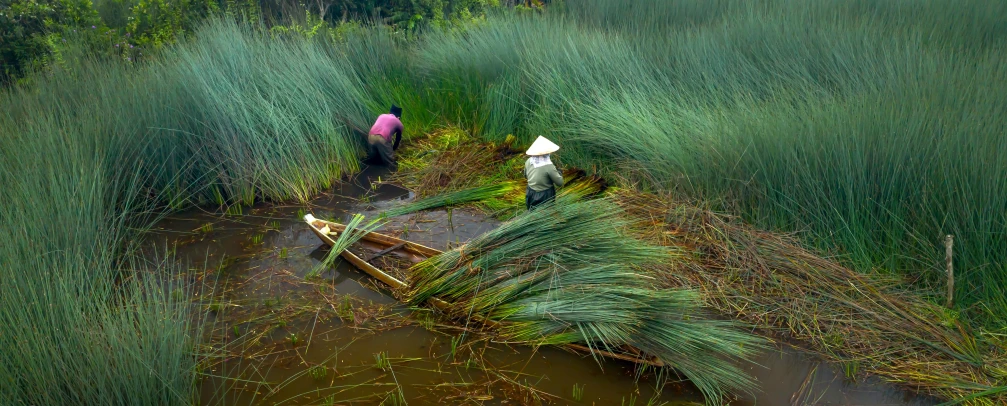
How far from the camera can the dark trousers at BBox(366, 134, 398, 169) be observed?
27.3 ft

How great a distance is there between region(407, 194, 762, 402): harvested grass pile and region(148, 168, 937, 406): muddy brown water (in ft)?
0.47

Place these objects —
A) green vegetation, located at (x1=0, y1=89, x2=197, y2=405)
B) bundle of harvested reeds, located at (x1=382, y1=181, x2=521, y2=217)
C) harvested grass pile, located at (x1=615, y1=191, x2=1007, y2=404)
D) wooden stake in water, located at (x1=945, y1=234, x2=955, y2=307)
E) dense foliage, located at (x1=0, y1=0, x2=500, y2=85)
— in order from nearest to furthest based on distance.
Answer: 1. green vegetation, located at (x1=0, y1=89, x2=197, y2=405)
2. harvested grass pile, located at (x1=615, y1=191, x2=1007, y2=404)
3. wooden stake in water, located at (x1=945, y1=234, x2=955, y2=307)
4. bundle of harvested reeds, located at (x1=382, y1=181, x2=521, y2=217)
5. dense foliage, located at (x1=0, y1=0, x2=500, y2=85)

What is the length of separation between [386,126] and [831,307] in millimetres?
5114

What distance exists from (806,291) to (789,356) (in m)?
0.62

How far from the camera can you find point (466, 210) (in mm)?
7352

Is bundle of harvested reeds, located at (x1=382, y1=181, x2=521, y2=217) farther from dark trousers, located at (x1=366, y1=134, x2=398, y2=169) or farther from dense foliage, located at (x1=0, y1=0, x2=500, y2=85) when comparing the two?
dense foliage, located at (x1=0, y1=0, x2=500, y2=85)

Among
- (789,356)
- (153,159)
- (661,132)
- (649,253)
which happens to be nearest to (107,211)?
(153,159)

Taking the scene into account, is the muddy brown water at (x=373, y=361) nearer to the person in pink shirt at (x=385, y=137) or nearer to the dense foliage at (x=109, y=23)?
the person in pink shirt at (x=385, y=137)

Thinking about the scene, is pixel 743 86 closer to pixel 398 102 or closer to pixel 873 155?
pixel 873 155

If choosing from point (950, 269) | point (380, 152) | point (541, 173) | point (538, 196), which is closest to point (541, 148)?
point (541, 173)

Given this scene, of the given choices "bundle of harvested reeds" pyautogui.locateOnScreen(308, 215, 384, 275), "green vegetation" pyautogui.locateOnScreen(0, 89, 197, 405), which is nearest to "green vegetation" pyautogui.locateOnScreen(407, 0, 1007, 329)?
"bundle of harvested reeds" pyautogui.locateOnScreen(308, 215, 384, 275)

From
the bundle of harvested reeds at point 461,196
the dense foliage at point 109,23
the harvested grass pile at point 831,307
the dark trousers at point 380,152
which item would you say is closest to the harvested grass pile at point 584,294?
the harvested grass pile at point 831,307

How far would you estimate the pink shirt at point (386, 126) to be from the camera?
8.30 meters

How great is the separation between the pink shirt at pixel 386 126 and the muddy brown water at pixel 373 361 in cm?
237
